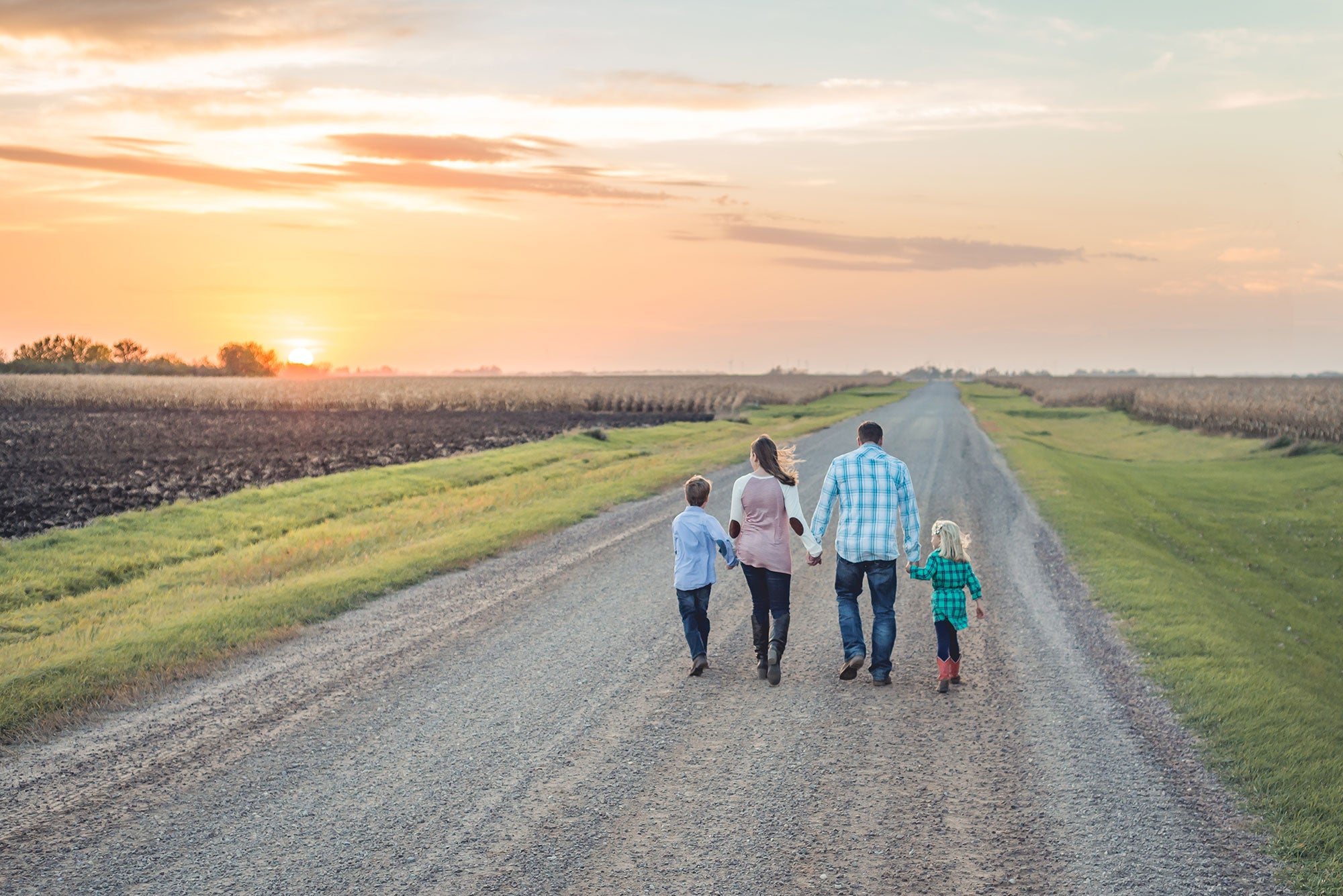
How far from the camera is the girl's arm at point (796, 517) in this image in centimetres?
830

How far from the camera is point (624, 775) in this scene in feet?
20.4

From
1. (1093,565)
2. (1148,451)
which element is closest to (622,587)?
(1093,565)

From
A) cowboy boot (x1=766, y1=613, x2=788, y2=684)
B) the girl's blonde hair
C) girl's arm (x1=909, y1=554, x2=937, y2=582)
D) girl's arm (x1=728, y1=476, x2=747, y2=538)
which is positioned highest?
girl's arm (x1=728, y1=476, x2=747, y2=538)

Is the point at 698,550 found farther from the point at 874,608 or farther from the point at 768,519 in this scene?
the point at 874,608

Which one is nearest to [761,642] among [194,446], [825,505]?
[825,505]

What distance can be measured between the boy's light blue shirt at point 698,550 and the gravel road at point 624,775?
912 mm

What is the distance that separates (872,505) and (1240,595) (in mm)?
11311

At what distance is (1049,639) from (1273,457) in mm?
29545

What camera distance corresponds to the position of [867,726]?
7.14 metres

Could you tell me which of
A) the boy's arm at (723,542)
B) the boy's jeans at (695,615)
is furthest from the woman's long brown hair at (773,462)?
the boy's jeans at (695,615)

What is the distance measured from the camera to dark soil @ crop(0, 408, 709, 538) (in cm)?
2178

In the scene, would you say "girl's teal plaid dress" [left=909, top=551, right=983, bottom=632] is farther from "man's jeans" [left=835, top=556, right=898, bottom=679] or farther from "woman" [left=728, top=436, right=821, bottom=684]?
"woman" [left=728, top=436, right=821, bottom=684]

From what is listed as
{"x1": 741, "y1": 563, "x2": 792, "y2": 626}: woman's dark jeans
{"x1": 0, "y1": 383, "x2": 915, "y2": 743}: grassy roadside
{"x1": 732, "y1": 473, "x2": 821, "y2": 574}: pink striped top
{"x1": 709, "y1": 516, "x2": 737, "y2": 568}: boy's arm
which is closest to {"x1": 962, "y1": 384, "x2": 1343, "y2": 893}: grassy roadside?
{"x1": 741, "y1": 563, "x2": 792, "y2": 626}: woman's dark jeans

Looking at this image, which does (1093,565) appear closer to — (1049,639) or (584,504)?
(1049,639)
